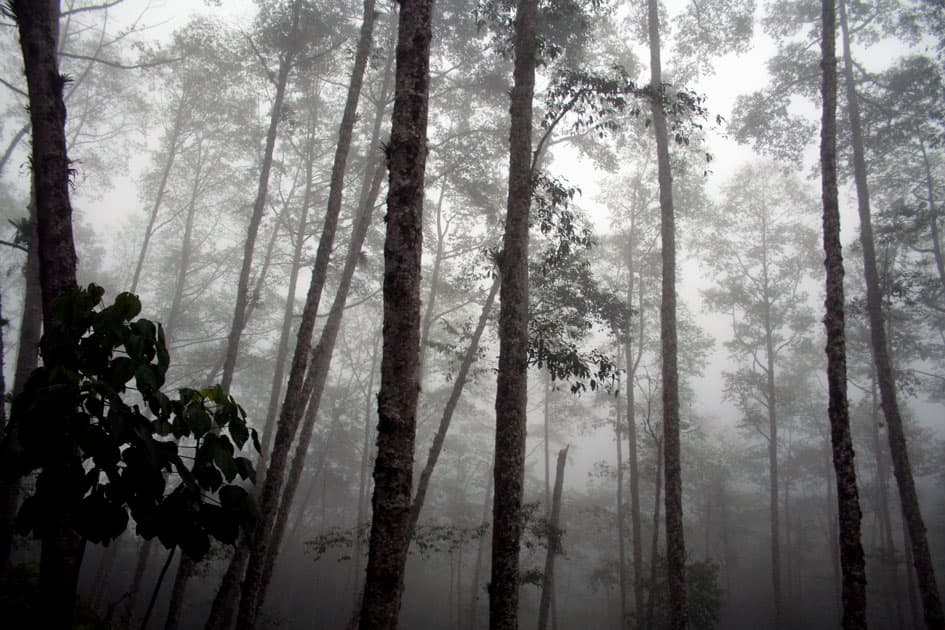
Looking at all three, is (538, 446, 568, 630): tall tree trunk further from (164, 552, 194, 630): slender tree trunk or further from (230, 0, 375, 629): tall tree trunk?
(164, 552, 194, 630): slender tree trunk

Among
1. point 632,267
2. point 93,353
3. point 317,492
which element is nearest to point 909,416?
point 632,267

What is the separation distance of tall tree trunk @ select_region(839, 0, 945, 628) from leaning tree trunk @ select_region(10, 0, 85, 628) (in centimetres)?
1301

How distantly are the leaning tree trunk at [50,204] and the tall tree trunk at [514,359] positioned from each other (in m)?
4.17

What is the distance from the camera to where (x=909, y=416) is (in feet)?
95.0

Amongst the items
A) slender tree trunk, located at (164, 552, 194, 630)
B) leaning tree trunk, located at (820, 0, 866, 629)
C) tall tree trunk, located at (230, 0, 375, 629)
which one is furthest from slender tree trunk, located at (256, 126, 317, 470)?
leaning tree trunk, located at (820, 0, 866, 629)

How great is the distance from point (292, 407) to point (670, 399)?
727 centimetres

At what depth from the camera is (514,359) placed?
6.96 meters

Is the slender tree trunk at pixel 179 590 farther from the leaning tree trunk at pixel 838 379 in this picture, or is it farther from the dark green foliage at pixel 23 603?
the leaning tree trunk at pixel 838 379

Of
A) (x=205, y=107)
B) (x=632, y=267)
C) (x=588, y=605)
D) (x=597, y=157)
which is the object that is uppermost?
(x=205, y=107)

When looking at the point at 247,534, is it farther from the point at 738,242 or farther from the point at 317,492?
the point at 317,492

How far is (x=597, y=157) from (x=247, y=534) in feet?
51.8

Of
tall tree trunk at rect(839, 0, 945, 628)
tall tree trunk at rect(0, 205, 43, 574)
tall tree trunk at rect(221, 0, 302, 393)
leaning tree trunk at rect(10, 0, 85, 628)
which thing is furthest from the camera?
tall tree trunk at rect(221, 0, 302, 393)

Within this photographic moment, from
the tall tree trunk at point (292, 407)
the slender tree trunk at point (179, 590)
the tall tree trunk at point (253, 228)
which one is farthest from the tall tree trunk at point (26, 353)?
the tall tree trunk at point (292, 407)

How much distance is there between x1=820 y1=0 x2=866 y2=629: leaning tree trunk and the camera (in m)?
7.11
